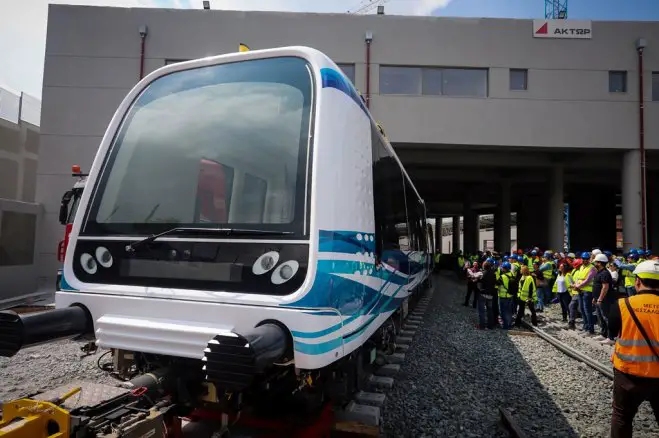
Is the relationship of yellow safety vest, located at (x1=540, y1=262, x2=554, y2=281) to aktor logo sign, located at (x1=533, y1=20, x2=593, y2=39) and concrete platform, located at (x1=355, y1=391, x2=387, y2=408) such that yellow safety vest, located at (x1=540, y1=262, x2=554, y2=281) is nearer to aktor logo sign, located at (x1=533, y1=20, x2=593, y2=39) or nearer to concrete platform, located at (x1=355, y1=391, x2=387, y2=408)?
aktor logo sign, located at (x1=533, y1=20, x2=593, y2=39)

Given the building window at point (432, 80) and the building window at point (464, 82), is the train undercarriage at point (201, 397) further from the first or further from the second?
the building window at point (464, 82)

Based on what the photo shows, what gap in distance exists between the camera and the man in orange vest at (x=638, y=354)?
11.5ft

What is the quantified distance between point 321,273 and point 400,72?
15.1 metres

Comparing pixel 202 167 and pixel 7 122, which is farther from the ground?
pixel 7 122

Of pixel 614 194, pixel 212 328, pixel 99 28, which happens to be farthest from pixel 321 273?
pixel 614 194

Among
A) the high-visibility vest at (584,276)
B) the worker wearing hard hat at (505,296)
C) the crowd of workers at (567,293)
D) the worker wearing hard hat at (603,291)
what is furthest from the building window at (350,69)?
the worker wearing hard hat at (603,291)

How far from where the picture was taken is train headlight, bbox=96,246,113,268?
10.2ft

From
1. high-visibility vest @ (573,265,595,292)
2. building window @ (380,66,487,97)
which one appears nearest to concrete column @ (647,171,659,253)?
building window @ (380,66,487,97)

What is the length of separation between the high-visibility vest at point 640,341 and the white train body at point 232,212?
216 cm

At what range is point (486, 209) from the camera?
148ft

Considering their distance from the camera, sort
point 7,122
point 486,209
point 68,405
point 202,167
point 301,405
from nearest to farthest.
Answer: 1. point 68,405
2. point 202,167
3. point 301,405
4. point 7,122
5. point 486,209

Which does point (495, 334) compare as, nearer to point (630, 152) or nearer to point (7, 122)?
point (630, 152)

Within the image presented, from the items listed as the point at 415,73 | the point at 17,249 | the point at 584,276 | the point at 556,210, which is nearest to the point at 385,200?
the point at 584,276

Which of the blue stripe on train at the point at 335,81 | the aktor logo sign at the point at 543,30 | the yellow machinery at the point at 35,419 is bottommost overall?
the yellow machinery at the point at 35,419
